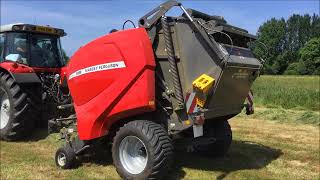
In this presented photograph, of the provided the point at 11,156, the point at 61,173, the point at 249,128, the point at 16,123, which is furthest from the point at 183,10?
the point at 249,128

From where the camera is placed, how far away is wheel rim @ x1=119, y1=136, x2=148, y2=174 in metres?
6.38

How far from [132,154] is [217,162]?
1.58 m

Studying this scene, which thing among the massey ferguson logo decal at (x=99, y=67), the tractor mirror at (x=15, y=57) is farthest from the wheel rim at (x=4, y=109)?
the massey ferguson logo decal at (x=99, y=67)

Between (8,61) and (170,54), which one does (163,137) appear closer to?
(170,54)

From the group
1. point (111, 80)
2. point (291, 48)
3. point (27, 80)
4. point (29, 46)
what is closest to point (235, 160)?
point (111, 80)

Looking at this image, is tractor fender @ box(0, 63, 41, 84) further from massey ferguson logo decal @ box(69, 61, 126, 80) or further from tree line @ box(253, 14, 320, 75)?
tree line @ box(253, 14, 320, 75)

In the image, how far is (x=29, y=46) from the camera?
979cm

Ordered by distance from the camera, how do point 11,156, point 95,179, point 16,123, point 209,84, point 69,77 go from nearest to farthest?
point 209,84
point 95,179
point 69,77
point 11,156
point 16,123

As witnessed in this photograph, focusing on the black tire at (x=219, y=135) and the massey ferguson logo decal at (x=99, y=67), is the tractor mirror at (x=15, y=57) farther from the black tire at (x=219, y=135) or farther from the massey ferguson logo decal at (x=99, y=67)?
the black tire at (x=219, y=135)

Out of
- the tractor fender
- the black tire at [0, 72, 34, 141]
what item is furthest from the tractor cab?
the black tire at [0, 72, 34, 141]

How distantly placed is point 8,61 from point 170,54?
4723 mm

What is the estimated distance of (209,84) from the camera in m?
5.95

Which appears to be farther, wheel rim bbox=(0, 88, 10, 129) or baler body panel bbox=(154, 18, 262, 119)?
wheel rim bbox=(0, 88, 10, 129)

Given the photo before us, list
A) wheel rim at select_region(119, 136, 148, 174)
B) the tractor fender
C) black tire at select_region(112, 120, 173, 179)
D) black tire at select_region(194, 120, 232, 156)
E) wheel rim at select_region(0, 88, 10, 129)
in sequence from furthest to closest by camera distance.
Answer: wheel rim at select_region(0, 88, 10, 129)
the tractor fender
black tire at select_region(194, 120, 232, 156)
wheel rim at select_region(119, 136, 148, 174)
black tire at select_region(112, 120, 173, 179)
